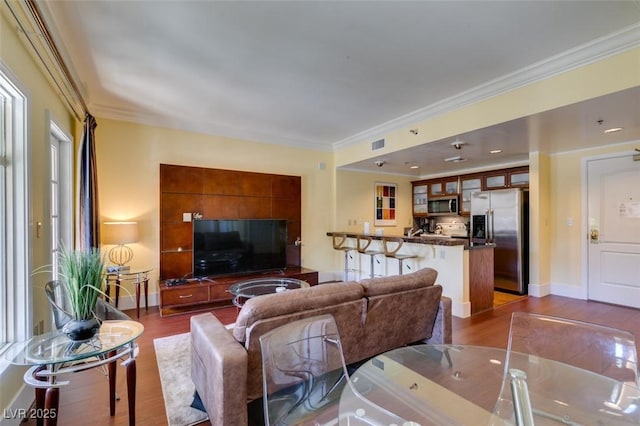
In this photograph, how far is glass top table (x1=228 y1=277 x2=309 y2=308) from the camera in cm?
355

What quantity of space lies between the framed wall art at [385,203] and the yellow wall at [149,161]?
2.09 metres

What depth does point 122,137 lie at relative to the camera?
4.20m

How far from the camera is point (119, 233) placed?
3781 mm

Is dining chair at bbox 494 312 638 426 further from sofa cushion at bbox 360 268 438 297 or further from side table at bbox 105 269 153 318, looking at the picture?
side table at bbox 105 269 153 318

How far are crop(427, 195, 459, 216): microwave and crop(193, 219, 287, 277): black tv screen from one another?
144 inches

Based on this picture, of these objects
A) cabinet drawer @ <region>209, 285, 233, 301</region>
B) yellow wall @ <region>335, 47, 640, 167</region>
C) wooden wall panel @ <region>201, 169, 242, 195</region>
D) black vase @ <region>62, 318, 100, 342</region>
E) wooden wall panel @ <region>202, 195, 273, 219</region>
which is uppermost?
yellow wall @ <region>335, 47, 640, 167</region>

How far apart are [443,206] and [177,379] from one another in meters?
5.99

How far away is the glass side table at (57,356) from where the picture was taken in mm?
1513

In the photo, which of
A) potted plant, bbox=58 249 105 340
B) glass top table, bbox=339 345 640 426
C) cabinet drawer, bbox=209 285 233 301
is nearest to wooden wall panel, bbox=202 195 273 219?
cabinet drawer, bbox=209 285 233 301

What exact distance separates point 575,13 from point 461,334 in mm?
2999

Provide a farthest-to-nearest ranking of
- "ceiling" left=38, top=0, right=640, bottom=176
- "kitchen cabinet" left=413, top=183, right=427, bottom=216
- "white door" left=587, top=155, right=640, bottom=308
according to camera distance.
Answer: "kitchen cabinet" left=413, top=183, right=427, bottom=216
"white door" left=587, top=155, right=640, bottom=308
"ceiling" left=38, top=0, right=640, bottom=176

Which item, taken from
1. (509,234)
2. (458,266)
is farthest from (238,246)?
(509,234)

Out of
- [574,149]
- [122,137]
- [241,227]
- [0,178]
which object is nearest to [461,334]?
[241,227]

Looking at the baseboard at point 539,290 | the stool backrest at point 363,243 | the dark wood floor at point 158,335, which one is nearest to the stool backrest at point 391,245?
the stool backrest at point 363,243
